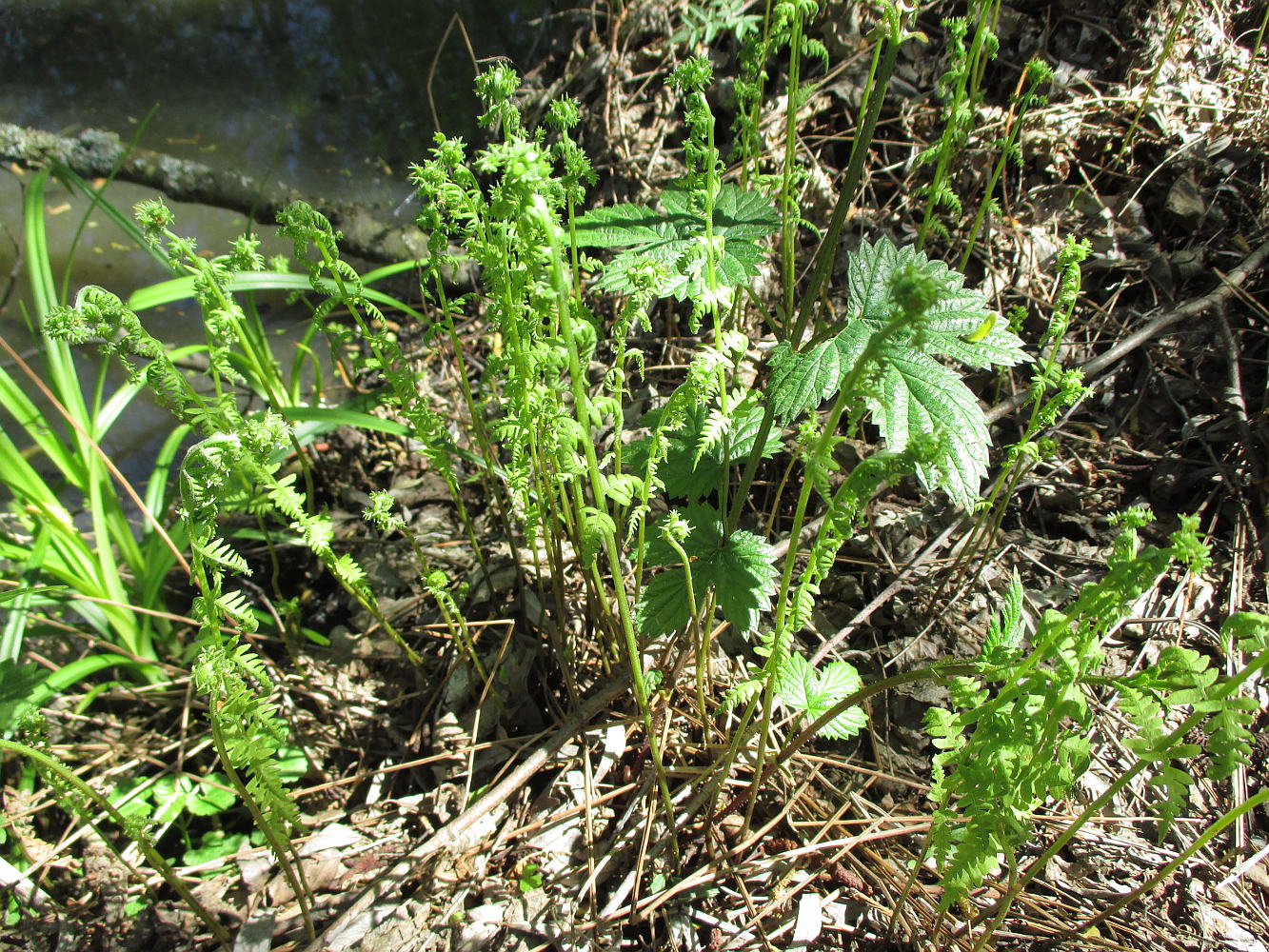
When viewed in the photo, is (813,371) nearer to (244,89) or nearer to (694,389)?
(694,389)

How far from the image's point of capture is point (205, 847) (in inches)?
78.1

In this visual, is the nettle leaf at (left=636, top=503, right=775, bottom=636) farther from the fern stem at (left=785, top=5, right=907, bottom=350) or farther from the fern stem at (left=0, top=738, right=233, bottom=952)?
the fern stem at (left=0, top=738, right=233, bottom=952)

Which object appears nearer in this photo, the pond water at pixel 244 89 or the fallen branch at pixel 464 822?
the fallen branch at pixel 464 822

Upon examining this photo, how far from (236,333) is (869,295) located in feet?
4.67

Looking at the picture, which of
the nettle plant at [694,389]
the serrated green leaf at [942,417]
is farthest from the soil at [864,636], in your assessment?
the serrated green leaf at [942,417]

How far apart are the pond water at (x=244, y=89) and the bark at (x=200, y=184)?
166 mm

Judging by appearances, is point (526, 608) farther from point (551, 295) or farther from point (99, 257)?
point (99, 257)

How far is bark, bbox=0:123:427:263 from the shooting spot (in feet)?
11.7

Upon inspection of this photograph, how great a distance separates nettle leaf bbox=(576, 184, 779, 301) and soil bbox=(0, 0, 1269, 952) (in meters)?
0.56

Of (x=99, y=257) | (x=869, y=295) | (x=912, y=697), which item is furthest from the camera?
(x=99, y=257)

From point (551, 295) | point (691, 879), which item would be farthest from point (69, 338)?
point (691, 879)

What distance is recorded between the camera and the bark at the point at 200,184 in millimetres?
3580

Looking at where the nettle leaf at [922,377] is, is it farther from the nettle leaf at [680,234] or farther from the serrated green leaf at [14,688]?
the serrated green leaf at [14,688]

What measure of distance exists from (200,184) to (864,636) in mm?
3788
